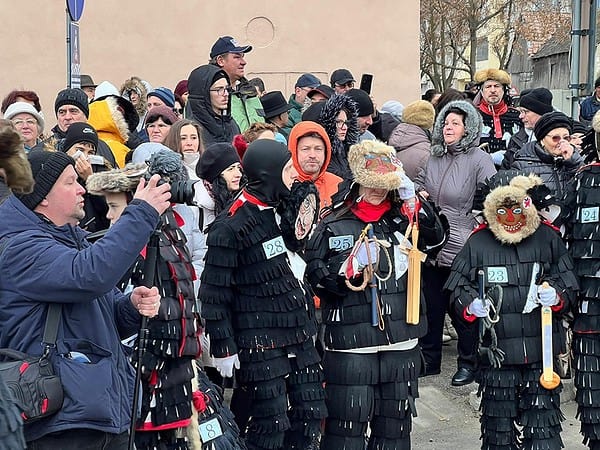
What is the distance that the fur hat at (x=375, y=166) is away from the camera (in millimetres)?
→ 4945

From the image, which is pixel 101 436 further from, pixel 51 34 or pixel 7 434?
pixel 51 34

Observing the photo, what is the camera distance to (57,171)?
3348 mm

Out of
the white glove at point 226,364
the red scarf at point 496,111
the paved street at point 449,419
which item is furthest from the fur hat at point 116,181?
the red scarf at point 496,111

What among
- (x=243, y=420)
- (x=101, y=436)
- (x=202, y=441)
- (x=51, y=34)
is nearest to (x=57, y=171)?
(x=101, y=436)

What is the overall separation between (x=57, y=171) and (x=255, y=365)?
169 centimetres

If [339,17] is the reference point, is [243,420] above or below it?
below

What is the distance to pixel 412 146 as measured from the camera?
7.45 meters

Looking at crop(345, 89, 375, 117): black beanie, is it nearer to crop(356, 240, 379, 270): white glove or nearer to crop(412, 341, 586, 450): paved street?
crop(412, 341, 586, 450): paved street

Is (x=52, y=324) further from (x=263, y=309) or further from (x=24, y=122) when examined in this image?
(x=24, y=122)

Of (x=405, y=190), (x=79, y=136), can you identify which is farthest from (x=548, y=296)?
(x=79, y=136)

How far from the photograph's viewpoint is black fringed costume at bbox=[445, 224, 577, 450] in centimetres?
518

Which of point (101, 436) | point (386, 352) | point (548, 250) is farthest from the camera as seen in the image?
point (548, 250)

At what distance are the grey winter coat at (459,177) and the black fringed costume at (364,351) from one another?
1.80 metres

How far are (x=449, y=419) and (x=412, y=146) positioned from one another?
2319 mm
